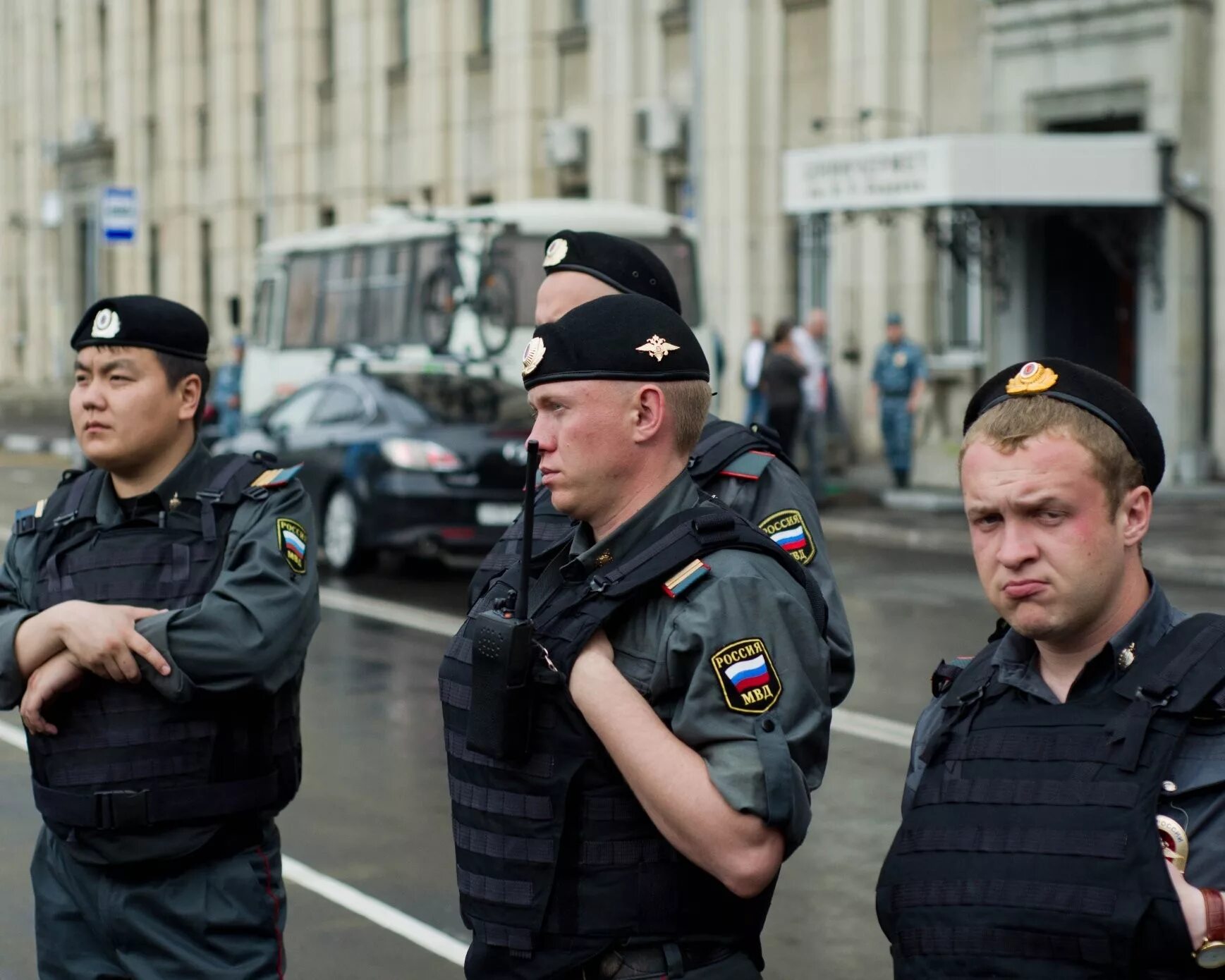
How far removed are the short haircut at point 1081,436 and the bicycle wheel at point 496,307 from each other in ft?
58.9

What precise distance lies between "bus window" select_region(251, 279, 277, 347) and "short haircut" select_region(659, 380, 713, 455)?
2243cm

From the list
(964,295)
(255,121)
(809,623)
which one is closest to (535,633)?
(809,623)

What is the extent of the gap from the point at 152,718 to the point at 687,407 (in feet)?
4.84

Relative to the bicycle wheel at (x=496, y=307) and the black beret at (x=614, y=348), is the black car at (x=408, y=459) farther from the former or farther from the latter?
the black beret at (x=614, y=348)

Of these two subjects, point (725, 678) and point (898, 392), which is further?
point (898, 392)

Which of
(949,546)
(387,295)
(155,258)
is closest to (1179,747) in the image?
(949,546)

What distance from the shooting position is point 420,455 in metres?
14.4

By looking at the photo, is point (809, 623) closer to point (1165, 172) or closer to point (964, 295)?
point (1165, 172)

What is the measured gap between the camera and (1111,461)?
2711 millimetres

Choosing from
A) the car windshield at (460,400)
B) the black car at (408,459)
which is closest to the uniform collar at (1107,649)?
the black car at (408,459)

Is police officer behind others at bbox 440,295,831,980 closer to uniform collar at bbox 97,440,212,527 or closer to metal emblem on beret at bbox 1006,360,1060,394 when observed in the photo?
metal emblem on beret at bbox 1006,360,1060,394

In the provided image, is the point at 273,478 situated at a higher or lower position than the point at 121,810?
higher

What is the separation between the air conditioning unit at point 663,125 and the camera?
27.4 metres

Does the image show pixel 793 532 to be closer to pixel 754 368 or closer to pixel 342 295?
pixel 754 368
